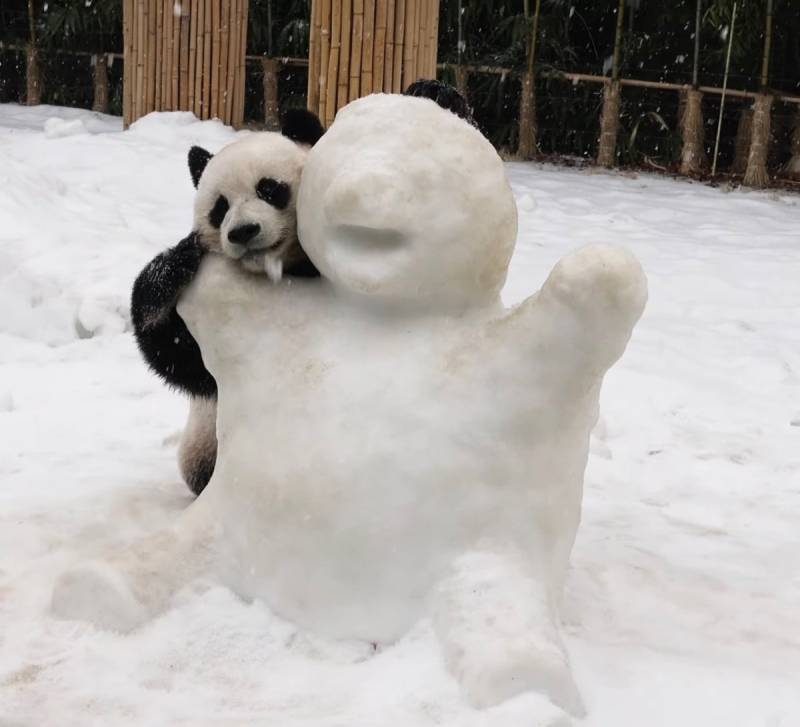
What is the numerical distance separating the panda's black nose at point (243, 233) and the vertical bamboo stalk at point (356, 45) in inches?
170

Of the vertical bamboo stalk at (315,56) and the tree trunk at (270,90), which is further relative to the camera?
the tree trunk at (270,90)

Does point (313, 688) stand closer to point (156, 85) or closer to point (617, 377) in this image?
point (617, 377)

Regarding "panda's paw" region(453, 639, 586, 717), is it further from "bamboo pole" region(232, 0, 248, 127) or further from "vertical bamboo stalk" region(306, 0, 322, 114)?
"bamboo pole" region(232, 0, 248, 127)

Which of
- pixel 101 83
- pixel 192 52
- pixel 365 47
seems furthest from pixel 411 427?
pixel 101 83

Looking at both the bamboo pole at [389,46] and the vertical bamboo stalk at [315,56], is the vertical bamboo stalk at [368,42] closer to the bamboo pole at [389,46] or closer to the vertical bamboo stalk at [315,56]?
the bamboo pole at [389,46]

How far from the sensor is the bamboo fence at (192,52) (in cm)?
803

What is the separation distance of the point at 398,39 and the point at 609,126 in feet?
12.6

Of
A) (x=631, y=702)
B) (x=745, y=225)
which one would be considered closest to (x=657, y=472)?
(x=631, y=702)

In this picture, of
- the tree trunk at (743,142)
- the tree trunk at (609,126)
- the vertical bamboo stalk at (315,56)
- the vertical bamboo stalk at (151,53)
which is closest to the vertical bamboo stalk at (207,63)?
the vertical bamboo stalk at (151,53)

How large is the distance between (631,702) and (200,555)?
84cm

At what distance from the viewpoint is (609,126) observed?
32.3 ft

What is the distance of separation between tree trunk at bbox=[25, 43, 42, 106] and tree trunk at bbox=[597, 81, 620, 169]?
5.94 meters

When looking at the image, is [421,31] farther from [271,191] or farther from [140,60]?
[271,191]

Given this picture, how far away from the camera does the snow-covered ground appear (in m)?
1.98
